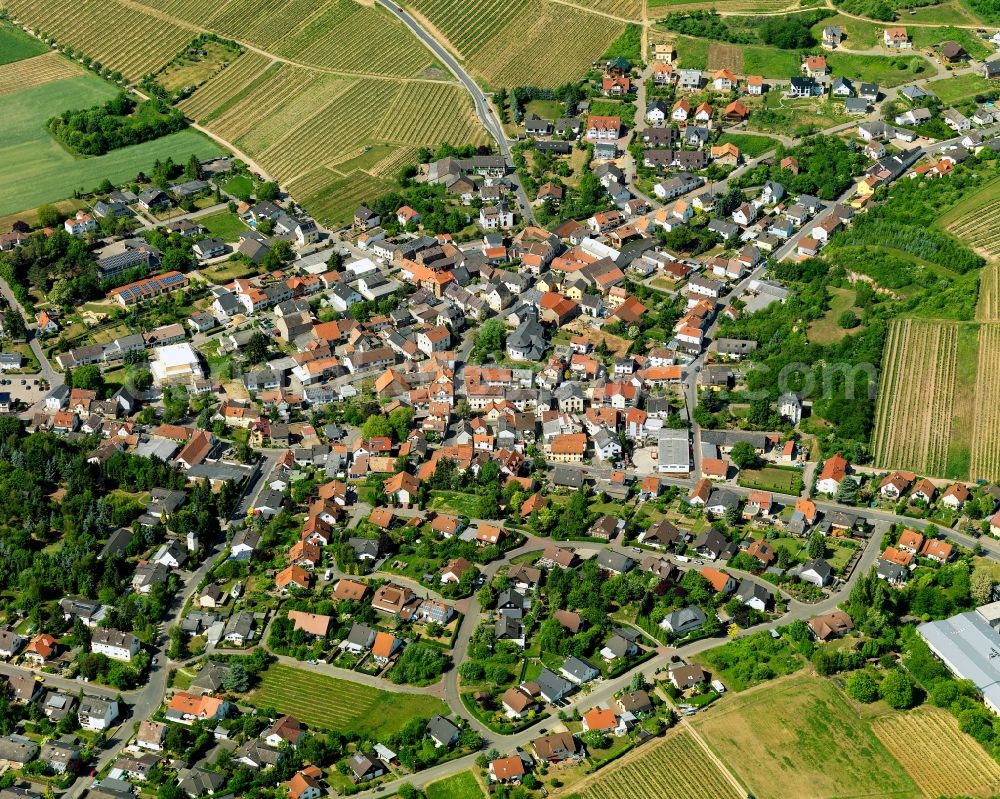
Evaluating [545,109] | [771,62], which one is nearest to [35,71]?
[545,109]

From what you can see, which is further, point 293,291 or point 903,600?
point 293,291

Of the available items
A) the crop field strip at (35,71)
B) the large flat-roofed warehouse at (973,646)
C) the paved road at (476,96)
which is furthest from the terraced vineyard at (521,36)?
the large flat-roofed warehouse at (973,646)

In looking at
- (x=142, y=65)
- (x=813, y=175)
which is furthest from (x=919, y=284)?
(x=142, y=65)

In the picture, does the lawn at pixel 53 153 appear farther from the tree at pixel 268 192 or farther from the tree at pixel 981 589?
the tree at pixel 981 589

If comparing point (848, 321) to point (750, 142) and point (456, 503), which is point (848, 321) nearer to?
point (750, 142)

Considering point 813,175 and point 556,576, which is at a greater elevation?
point 813,175

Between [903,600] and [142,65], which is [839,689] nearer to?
[903,600]

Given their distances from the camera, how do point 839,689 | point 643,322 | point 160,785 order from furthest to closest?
point 643,322 < point 839,689 < point 160,785
